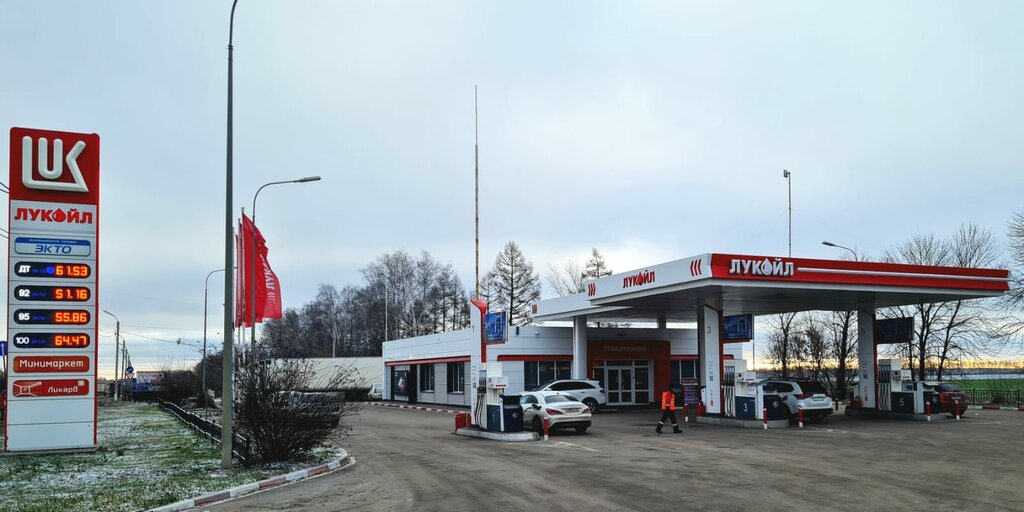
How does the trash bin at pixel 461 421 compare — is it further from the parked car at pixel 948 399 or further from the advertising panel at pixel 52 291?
the parked car at pixel 948 399

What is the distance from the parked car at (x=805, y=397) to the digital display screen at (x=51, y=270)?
22.2 meters

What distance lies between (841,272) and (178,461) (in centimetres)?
2158

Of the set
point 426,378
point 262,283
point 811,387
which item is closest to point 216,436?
point 262,283

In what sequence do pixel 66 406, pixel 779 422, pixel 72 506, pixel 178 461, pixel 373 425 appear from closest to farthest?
1. pixel 72 506
2. pixel 178 461
3. pixel 66 406
4. pixel 779 422
5. pixel 373 425

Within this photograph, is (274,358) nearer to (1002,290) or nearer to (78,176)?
(78,176)

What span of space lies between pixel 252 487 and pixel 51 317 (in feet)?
36.9

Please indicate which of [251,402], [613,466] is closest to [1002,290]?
[613,466]

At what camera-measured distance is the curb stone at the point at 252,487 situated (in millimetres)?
11969

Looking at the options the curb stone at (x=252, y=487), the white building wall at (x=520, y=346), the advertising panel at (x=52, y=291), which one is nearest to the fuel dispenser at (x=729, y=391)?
the white building wall at (x=520, y=346)

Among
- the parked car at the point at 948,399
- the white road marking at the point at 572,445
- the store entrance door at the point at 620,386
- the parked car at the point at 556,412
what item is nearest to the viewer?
the white road marking at the point at 572,445

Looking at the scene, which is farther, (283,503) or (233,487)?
(233,487)

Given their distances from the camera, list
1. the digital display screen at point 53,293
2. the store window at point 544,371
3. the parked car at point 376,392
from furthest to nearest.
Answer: the parked car at point 376,392
the store window at point 544,371
the digital display screen at point 53,293

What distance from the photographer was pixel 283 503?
12.3 metres

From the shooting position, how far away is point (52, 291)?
21.4 metres
